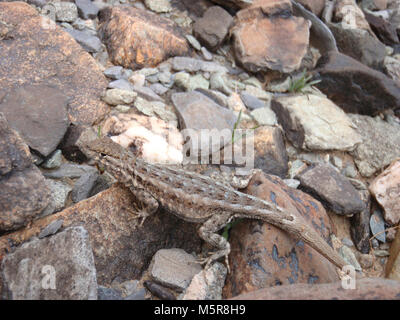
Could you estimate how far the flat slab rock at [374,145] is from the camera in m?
5.98

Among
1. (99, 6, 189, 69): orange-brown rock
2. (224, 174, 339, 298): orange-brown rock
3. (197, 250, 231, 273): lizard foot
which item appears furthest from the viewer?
(99, 6, 189, 69): orange-brown rock

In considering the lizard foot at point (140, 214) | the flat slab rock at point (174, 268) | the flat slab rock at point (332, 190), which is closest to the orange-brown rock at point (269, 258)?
the flat slab rock at point (174, 268)

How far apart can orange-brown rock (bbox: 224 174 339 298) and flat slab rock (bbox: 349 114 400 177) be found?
2.30 metres

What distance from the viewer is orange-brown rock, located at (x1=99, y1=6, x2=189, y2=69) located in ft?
18.7

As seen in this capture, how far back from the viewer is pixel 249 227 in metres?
3.93

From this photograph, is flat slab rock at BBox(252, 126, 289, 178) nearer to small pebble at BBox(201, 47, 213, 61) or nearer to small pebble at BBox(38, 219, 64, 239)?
small pebble at BBox(201, 47, 213, 61)

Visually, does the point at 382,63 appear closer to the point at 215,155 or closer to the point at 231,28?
the point at 231,28

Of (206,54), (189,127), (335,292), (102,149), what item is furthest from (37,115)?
(335,292)

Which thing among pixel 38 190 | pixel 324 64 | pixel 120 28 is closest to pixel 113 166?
pixel 38 190

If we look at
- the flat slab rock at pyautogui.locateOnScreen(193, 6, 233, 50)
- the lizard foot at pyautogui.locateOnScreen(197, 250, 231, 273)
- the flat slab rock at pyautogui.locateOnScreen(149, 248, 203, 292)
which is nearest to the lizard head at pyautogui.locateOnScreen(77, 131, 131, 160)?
the flat slab rock at pyautogui.locateOnScreen(149, 248, 203, 292)

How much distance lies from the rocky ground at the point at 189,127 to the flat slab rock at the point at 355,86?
3 centimetres

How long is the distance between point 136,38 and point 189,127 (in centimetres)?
182

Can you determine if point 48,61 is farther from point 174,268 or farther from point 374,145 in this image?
point 374,145

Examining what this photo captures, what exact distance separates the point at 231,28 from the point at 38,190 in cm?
480
